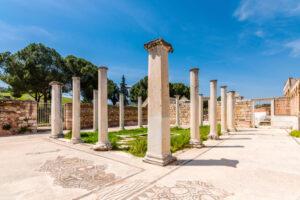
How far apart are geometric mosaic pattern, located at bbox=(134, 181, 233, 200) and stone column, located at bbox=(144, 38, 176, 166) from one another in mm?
1069

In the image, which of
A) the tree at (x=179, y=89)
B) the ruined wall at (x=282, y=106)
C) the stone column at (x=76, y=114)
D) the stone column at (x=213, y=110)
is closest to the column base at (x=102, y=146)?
the stone column at (x=76, y=114)

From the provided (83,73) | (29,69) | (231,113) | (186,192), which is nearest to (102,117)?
(186,192)

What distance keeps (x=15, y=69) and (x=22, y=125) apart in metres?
12.6

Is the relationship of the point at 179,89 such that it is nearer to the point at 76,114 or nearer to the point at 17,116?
the point at 17,116

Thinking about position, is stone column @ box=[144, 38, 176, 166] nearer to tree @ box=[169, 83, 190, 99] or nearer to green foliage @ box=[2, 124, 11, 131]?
green foliage @ box=[2, 124, 11, 131]

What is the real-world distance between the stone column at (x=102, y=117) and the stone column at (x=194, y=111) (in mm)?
3256

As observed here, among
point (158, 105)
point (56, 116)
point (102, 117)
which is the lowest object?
point (56, 116)

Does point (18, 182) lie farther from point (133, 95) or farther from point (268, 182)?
point (133, 95)

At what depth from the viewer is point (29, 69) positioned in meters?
18.8

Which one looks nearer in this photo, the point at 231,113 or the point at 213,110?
the point at 213,110

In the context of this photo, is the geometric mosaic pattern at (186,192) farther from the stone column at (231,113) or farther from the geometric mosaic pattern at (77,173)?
the stone column at (231,113)

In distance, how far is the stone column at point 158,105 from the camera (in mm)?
3814

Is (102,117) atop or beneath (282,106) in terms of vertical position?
beneath

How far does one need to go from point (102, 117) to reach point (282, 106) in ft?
51.0
